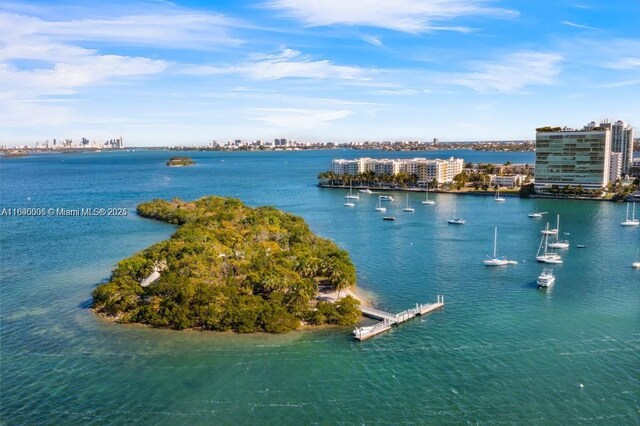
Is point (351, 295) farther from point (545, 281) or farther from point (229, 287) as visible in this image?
point (545, 281)

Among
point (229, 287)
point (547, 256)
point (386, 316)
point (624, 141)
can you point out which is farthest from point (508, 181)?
point (229, 287)

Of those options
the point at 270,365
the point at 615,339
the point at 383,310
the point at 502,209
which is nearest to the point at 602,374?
the point at 615,339

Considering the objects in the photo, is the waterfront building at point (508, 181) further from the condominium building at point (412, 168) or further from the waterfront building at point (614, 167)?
the waterfront building at point (614, 167)

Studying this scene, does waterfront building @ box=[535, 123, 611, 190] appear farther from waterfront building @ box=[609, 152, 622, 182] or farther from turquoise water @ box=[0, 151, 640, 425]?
turquoise water @ box=[0, 151, 640, 425]

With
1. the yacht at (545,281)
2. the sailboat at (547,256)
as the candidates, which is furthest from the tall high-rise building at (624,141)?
the yacht at (545,281)

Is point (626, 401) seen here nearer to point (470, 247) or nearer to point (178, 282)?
point (178, 282)
